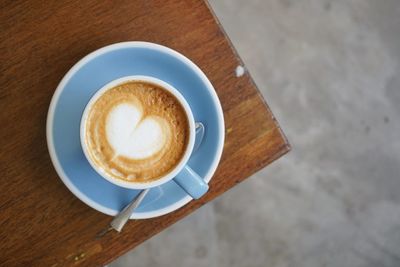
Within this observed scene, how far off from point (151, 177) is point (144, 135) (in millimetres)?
73

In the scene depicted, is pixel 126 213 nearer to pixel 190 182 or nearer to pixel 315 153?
pixel 190 182

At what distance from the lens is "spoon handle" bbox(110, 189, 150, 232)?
86cm

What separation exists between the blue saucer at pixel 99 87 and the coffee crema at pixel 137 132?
6 centimetres

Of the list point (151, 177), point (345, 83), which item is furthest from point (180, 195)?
point (345, 83)

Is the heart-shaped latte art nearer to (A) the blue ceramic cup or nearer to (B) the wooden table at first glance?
(A) the blue ceramic cup

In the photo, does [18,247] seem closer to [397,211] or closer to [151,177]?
[151,177]

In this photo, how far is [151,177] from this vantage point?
2.74 ft

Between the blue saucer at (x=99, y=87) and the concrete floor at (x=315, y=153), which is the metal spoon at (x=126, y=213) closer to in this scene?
the blue saucer at (x=99, y=87)

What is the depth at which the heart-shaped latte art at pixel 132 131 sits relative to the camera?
32.5 inches

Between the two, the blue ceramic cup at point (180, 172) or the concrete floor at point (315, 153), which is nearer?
the blue ceramic cup at point (180, 172)

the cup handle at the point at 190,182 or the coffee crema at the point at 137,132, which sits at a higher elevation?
the coffee crema at the point at 137,132

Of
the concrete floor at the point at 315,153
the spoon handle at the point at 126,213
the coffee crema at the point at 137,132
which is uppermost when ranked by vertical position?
the coffee crema at the point at 137,132

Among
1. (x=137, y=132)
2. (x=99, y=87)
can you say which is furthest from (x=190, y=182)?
(x=99, y=87)

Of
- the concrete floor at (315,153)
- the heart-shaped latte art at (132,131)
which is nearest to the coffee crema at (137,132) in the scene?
the heart-shaped latte art at (132,131)
